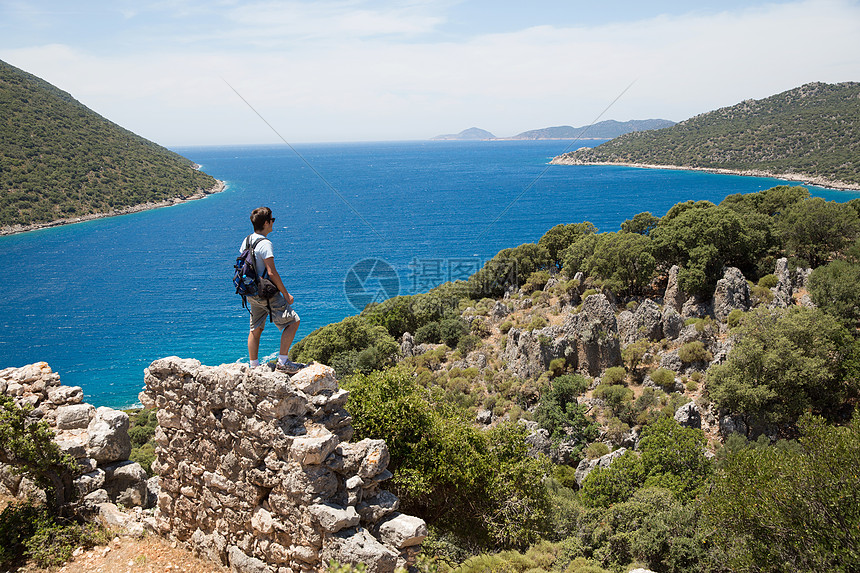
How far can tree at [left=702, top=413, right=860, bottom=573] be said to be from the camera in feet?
37.8

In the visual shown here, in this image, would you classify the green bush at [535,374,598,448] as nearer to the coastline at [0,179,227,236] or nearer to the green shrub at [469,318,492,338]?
the green shrub at [469,318,492,338]

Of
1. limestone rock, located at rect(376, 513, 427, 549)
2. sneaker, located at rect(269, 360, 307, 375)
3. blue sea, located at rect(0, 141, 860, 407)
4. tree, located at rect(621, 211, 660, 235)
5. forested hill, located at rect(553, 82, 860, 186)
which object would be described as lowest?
blue sea, located at rect(0, 141, 860, 407)

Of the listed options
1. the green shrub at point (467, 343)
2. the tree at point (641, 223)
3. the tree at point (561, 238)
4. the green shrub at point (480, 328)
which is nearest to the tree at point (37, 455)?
the green shrub at point (467, 343)

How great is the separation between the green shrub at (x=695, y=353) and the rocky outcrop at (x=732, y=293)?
3.88 metres

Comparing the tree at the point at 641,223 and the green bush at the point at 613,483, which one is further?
the tree at the point at 641,223

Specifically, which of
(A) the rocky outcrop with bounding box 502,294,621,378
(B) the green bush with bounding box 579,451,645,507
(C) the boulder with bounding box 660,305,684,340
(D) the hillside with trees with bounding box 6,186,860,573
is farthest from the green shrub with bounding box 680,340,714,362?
(B) the green bush with bounding box 579,451,645,507

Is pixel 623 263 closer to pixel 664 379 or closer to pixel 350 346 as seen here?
pixel 664 379

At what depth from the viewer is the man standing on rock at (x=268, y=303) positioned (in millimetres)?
8742

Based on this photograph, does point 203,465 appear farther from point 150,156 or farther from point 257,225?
point 150,156

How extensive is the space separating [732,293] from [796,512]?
808 inches

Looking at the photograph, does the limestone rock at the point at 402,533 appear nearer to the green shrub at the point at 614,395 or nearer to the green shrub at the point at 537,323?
the green shrub at the point at 614,395

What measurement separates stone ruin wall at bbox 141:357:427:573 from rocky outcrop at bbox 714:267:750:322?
27.6 m

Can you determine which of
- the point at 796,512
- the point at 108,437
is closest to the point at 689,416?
the point at 796,512

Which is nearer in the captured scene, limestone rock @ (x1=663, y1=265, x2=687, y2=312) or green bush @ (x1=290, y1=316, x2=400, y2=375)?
limestone rock @ (x1=663, y1=265, x2=687, y2=312)
